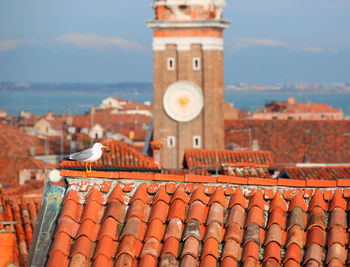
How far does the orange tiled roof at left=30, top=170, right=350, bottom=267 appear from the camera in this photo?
6965 mm

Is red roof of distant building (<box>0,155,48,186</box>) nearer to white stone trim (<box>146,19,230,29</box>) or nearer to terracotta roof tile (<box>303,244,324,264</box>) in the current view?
white stone trim (<box>146,19,230,29</box>)

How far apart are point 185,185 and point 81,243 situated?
1.09 metres

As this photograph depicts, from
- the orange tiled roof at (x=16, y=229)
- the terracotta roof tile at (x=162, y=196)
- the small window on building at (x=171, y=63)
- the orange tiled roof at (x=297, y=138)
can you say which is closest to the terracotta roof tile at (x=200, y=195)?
the terracotta roof tile at (x=162, y=196)

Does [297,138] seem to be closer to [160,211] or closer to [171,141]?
[171,141]

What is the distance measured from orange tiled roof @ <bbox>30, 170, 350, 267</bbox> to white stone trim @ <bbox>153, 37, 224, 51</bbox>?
3417cm

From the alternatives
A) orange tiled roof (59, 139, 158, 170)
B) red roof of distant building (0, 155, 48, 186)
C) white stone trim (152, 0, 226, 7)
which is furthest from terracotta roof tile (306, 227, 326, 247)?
white stone trim (152, 0, 226, 7)

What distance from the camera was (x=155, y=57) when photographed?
4206 centimetres

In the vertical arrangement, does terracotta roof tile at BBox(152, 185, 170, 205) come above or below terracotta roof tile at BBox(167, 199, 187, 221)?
above

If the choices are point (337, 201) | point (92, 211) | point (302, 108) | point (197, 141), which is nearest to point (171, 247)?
point (92, 211)

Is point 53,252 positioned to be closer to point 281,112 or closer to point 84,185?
point 84,185

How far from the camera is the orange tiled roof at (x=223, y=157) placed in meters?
30.0

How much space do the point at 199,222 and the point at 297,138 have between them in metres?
39.3

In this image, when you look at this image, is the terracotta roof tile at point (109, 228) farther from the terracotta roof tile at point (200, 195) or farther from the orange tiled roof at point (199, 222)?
the terracotta roof tile at point (200, 195)

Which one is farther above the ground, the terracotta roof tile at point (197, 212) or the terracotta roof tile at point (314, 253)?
the terracotta roof tile at point (197, 212)
